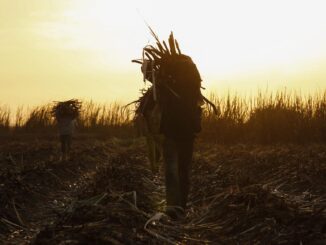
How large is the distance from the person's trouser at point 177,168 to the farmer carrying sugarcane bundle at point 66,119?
10764 millimetres

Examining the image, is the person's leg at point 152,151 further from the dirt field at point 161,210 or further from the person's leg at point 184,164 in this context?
the dirt field at point 161,210

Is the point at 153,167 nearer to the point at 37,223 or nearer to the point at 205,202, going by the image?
the point at 205,202

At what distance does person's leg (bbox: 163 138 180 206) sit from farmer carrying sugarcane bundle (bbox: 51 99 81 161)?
35.8 feet

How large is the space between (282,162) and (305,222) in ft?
26.5

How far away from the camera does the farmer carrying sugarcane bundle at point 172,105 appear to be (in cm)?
780

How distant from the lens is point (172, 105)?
25.8ft

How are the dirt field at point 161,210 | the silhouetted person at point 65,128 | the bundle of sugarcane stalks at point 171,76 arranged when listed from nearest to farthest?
the dirt field at point 161,210 → the bundle of sugarcane stalks at point 171,76 → the silhouetted person at point 65,128

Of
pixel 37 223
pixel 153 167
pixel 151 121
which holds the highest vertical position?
pixel 151 121

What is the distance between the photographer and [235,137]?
86.3ft

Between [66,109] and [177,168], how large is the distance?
1176 centimetres

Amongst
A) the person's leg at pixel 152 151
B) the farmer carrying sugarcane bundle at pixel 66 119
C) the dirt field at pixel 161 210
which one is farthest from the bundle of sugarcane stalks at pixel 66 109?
the person's leg at pixel 152 151

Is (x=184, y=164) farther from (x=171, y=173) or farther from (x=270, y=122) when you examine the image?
(x=270, y=122)

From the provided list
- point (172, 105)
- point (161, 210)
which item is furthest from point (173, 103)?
point (161, 210)

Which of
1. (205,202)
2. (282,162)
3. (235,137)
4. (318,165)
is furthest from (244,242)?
(235,137)
